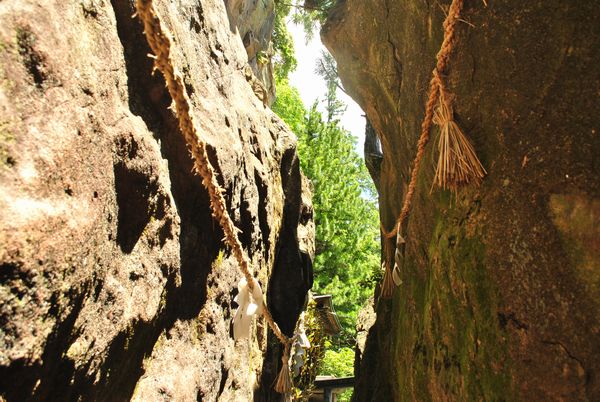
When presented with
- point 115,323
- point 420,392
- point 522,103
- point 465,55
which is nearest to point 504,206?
point 522,103

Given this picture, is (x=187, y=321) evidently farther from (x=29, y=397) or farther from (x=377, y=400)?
(x=377, y=400)

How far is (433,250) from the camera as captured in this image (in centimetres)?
312

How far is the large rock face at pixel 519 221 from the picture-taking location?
194 centimetres

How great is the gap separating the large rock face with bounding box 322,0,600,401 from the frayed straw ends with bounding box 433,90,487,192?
74 mm

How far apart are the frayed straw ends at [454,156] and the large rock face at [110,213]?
1.67 meters

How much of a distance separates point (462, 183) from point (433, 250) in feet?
2.12

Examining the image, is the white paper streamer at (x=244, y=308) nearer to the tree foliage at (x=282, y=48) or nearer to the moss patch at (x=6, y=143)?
the moss patch at (x=6, y=143)

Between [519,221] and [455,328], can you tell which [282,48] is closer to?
[455,328]

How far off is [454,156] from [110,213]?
1876 millimetres

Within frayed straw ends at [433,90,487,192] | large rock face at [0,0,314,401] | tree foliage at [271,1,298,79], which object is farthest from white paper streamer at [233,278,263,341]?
tree foliage at [271,1,298,79]

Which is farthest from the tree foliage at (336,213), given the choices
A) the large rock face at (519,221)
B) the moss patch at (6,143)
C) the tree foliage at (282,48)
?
the moss patch at (6,143)

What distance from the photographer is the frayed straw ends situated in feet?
8.14

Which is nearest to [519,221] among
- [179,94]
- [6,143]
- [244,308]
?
[179,94]

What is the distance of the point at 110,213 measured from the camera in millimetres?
2127
